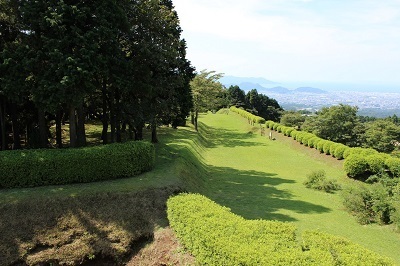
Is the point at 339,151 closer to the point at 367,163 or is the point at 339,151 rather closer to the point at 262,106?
the point at 367,163

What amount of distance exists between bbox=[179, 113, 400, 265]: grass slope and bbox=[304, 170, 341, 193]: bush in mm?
470

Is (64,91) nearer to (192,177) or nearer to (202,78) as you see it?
(192,177)

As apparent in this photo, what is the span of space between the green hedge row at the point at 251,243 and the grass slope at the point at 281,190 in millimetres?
3355

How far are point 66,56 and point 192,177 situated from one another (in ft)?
25.3

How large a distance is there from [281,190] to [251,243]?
30.9 feet

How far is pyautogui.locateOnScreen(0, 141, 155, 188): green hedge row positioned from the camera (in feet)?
36.2

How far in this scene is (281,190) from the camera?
53.3ft

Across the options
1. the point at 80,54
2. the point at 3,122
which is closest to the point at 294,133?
the point at 80,54

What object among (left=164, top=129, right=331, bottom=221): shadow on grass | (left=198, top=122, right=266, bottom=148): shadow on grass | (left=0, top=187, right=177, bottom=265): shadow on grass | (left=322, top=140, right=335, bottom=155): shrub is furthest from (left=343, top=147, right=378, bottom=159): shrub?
(left=0, top=187, right=177, bottom=265): shadow on grass

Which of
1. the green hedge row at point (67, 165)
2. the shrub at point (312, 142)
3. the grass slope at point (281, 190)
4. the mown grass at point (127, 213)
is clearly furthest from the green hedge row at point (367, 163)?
the green hedge row at point (67, 165)

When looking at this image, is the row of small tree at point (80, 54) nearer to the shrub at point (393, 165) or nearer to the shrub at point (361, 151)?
the shrub at point (361, 151)

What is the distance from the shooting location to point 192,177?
50.6 ft

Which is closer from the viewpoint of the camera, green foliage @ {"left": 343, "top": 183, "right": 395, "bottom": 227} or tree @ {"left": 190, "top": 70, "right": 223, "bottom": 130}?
green foliage @ {"left": 343, "top": 183, "right": 395, "bottom": 227}

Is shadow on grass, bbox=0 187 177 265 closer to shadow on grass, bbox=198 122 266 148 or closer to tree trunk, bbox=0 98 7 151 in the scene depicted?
tree trunk, bbox=0 98 7 151
